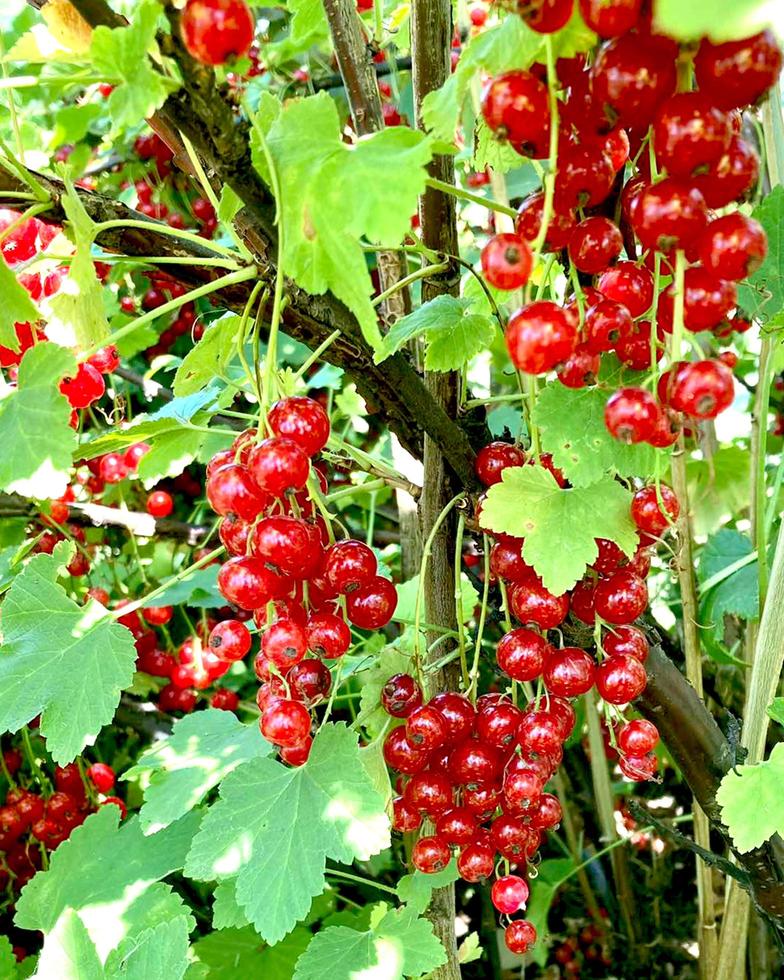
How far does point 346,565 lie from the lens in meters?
0.54

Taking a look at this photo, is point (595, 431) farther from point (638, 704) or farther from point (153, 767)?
point (153, 767)

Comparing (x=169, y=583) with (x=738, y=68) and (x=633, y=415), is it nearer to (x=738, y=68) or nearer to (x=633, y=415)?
(x=633, y=415)

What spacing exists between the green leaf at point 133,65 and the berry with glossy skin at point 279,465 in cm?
17

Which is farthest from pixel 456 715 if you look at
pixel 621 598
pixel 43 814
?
pixel 43 814

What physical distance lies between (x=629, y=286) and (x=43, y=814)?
3.55 ft

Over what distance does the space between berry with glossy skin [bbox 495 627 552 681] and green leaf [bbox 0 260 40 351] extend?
34 centimetres

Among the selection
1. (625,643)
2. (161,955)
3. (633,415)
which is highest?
(633,415)

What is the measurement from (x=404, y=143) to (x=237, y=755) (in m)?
0.51

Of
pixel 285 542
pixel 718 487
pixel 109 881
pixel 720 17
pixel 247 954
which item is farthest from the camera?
pixel 718 487

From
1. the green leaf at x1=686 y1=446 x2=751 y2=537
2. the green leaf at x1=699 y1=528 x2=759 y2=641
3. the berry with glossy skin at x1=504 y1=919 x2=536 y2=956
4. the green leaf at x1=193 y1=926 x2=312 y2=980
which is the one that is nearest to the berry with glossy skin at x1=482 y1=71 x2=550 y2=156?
the berry with glossy skin at x1=504 y1=919 x2=536 y2=956

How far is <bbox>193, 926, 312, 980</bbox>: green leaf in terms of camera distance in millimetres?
934

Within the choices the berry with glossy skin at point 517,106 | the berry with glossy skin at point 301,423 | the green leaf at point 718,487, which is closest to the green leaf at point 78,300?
the berry with glossy skin at point 301,423

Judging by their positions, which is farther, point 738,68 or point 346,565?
point 346,565

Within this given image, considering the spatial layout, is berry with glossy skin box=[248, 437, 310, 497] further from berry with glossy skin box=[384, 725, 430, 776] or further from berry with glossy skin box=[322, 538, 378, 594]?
berry with glossy skin box=[384, 725, 430, 776]
